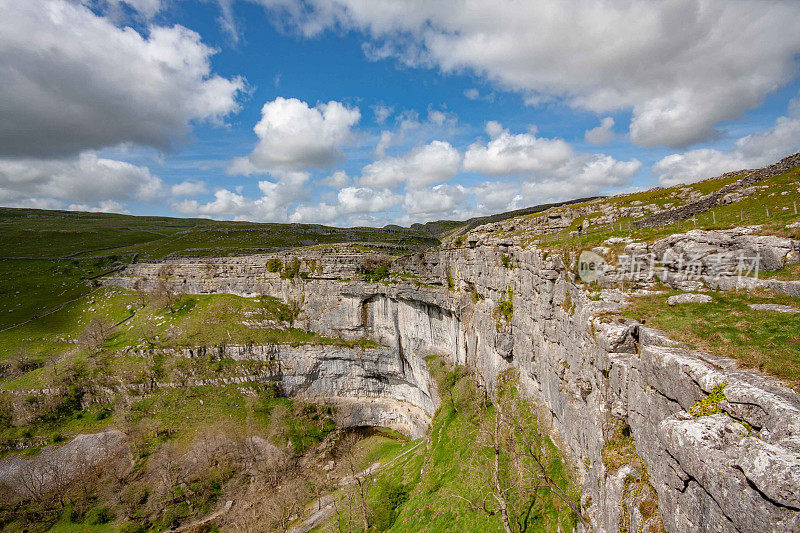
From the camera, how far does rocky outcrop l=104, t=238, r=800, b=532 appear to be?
17.1 ft

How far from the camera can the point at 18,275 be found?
76.8m

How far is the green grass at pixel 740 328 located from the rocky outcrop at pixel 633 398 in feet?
1.74

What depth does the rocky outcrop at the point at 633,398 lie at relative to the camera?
17.1ft

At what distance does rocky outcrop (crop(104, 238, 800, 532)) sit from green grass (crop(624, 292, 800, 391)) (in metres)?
0.53

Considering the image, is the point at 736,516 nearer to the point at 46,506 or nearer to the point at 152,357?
the point at 46,506

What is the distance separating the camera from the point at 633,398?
30.1ft

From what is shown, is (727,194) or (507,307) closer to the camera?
(727,194)

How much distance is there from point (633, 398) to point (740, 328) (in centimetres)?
353

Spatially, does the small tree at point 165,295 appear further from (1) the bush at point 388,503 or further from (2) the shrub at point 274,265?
(1) the bush at point 388,503

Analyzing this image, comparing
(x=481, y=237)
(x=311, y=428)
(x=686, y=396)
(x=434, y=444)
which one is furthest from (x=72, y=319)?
(x=686, y=396)

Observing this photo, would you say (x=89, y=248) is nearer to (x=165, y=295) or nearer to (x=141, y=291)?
(x=141, y=291)

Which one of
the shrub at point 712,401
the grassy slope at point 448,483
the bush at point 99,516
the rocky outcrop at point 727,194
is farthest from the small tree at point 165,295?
the rocky outcrop at point 727,194

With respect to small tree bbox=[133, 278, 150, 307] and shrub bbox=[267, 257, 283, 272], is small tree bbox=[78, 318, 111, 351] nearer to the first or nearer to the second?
small tree bbox=[133, 278, 150, 307]

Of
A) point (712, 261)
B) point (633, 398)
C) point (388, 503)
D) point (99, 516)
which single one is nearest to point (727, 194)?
point (712, 261)
